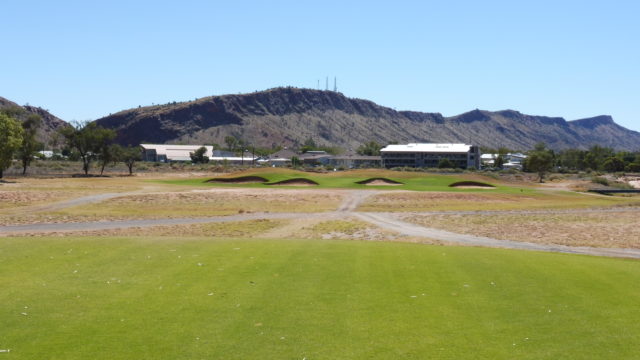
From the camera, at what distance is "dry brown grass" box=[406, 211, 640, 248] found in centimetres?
3042

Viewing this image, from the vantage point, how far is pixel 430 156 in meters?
178

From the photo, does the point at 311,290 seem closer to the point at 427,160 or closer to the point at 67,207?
the point at 67,207

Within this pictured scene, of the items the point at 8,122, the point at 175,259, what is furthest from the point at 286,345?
the point at 8,122

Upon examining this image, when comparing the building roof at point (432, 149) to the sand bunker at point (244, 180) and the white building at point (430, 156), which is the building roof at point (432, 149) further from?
the sand bunker at point (244, 180)

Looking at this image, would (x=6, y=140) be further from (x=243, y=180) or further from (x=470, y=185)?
(x=470, y=185)

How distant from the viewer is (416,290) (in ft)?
46.1

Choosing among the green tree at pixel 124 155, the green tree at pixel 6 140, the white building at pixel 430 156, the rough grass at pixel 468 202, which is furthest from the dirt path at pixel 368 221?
the white building at pixel 430 156

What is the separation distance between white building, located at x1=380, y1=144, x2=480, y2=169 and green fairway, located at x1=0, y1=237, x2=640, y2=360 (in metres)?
157

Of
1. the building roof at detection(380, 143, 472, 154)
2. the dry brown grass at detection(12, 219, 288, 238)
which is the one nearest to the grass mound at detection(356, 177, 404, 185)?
the dry brown grass at detection(12, 219, 288, 238)

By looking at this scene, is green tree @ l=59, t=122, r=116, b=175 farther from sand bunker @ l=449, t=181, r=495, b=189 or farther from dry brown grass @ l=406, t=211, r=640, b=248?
dry brown grass @ l=406, t=211, r=640, b=248

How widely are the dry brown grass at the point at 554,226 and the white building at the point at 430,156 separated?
12931 centimetres

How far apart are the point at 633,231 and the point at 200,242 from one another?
25439 millimetres

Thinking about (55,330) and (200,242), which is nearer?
(55,330)

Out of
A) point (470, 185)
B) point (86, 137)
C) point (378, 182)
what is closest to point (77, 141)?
point (86, 137)
